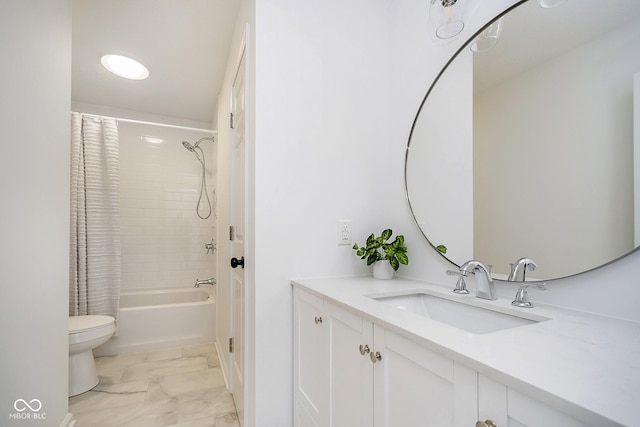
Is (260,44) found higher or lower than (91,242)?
higher

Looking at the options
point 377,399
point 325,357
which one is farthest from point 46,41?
point 377,399

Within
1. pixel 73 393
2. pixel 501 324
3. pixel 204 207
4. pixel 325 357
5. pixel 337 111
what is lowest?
pixel 73 393

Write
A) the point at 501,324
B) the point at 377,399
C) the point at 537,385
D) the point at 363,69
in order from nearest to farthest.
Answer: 1. the point at 537,385
2. the point at 377,399
3. the point at 501,324
4. the point at 363,69

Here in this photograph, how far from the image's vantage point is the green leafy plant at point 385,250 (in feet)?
4.61

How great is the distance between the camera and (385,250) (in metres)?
1.42

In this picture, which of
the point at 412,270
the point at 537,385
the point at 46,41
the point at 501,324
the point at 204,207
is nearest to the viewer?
the point at 537,385

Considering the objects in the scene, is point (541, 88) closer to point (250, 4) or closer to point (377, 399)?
point (377, 399)

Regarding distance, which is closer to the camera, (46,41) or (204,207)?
(46,41)

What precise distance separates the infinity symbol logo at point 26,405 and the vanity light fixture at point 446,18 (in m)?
2.19

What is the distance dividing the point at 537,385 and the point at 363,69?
1.59 meters

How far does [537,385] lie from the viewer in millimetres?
433

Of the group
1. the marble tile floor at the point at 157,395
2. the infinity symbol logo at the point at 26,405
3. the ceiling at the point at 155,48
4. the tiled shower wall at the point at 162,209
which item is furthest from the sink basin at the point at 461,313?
the tiled shower wall at the point at 162,209

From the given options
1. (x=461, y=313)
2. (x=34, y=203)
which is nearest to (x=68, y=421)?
(x=34, y=203)

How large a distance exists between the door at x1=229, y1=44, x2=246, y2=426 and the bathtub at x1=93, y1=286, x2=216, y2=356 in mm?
1144
